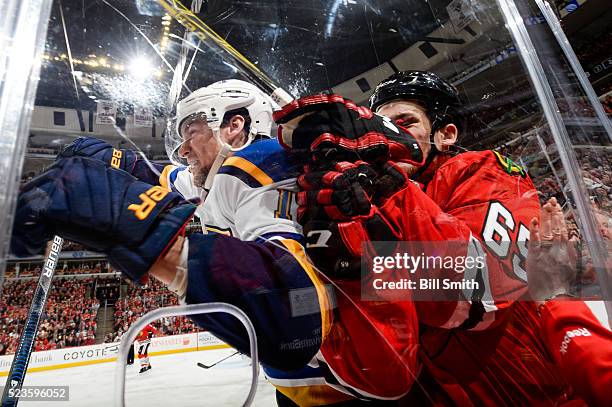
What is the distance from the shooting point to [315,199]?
438 mm

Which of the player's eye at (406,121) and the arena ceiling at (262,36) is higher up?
the arena ceiling at (262,36)

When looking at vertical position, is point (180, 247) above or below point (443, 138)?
below

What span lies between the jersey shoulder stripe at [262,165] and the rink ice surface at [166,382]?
0.21 metres

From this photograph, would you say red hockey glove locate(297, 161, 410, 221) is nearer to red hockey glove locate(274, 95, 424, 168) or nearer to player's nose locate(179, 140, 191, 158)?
red hockey glove locate(274, 95, 424, 168)

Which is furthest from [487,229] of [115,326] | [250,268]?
[115,326]

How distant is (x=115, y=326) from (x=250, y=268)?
0.46ft

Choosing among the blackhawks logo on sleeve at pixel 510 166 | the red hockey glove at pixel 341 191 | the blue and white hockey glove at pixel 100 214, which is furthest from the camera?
the blackhawks logo on sleeve at pixel 510 166

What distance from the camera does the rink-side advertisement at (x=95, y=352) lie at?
353mm

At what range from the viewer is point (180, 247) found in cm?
37

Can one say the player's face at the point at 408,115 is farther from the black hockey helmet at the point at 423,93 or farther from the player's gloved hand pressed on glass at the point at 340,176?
the player's gloved hand pressed on glass at the point at 340,176

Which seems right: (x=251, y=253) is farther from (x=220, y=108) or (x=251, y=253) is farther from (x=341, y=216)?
(x=220, y=108)

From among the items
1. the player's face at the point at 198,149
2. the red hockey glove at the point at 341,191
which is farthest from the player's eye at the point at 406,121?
the player's face at the point at 198,149

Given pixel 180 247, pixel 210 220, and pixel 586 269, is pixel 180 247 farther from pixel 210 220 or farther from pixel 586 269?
pixel 586 269

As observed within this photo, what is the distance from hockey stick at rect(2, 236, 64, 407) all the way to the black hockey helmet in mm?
509
